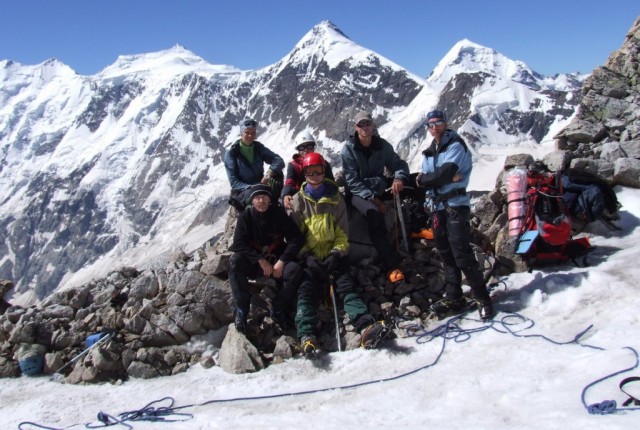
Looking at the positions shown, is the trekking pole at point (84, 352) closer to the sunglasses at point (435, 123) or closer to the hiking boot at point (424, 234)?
the hiking boot at point (424, 234)

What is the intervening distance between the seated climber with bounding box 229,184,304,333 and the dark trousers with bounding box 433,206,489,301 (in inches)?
93.3

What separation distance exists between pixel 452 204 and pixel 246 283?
3681mm

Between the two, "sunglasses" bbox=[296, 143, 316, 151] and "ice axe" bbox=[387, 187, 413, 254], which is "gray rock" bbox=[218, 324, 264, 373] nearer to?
"ice axe" bbox=[387, 187, 413, 254]

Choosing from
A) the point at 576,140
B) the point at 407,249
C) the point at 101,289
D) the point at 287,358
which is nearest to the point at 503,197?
the point at 407,249

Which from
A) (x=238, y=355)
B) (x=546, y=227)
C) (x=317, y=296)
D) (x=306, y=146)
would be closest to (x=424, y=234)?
(x=546, y=227)

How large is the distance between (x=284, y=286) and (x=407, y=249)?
110 inches

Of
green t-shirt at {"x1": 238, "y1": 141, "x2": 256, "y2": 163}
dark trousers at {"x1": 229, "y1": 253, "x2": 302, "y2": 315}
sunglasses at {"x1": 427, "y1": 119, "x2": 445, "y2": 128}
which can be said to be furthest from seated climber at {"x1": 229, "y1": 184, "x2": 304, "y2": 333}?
sunglasses at {"x1": 427, "y1": 119, "x2": 445, "y2": 128}

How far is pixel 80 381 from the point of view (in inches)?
327

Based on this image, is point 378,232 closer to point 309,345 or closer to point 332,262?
point 332,262

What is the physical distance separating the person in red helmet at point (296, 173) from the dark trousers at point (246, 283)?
1301 mm

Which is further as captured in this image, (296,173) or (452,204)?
(296,173)

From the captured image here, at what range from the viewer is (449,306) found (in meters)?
8.29

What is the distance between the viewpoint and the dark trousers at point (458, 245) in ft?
25.7

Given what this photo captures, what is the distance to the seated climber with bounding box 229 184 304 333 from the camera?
8336 millimetres
